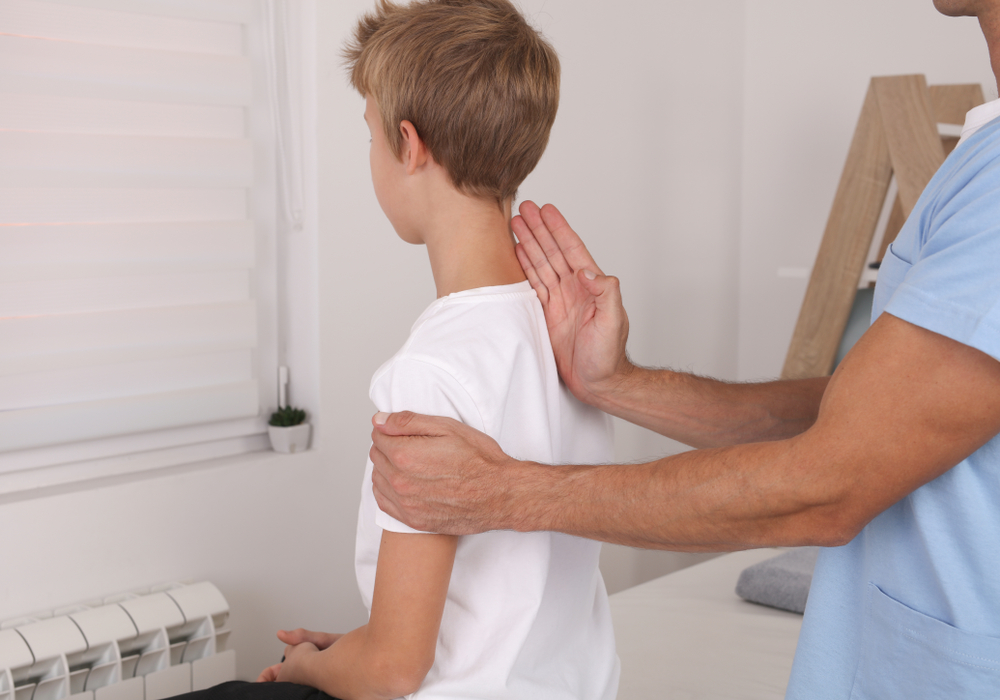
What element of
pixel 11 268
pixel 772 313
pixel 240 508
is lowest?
pixel 240 508

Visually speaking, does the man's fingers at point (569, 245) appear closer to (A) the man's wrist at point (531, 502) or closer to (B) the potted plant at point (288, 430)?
(A) the man's wrist at point (531, 502)

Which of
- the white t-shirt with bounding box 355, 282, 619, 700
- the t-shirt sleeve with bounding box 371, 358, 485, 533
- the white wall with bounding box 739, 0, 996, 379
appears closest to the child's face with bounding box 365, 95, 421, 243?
the white t-shirt with bounding box 355, 282, 619, 700

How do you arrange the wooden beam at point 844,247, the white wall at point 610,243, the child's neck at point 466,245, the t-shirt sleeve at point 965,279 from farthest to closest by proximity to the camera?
the wooden beam at point 844,247 → the white wall at point 610,243 → the child's neck at point 466,245 → the t-shirt sleeve at point 965,279

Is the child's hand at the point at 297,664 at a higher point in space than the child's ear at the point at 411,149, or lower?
lower

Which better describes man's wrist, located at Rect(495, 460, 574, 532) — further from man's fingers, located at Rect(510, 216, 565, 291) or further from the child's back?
man's fingers, located at Rect(510, 216, 565, 291)

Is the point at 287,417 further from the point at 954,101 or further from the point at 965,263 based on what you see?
the point at 954,101

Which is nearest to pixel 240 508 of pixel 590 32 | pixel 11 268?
pixel 11 268

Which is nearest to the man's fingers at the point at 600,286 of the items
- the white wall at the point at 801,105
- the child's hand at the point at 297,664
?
the child's hand at the point at 297,664

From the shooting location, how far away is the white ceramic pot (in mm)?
1811

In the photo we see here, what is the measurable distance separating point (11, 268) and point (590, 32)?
1613 millimetres

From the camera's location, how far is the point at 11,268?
1504 millimetres

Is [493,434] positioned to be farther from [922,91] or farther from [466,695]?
[922,91]

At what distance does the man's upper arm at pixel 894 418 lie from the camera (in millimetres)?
688

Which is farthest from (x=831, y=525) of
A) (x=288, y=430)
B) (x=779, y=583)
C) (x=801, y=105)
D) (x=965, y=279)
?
(x=801, y=105)
